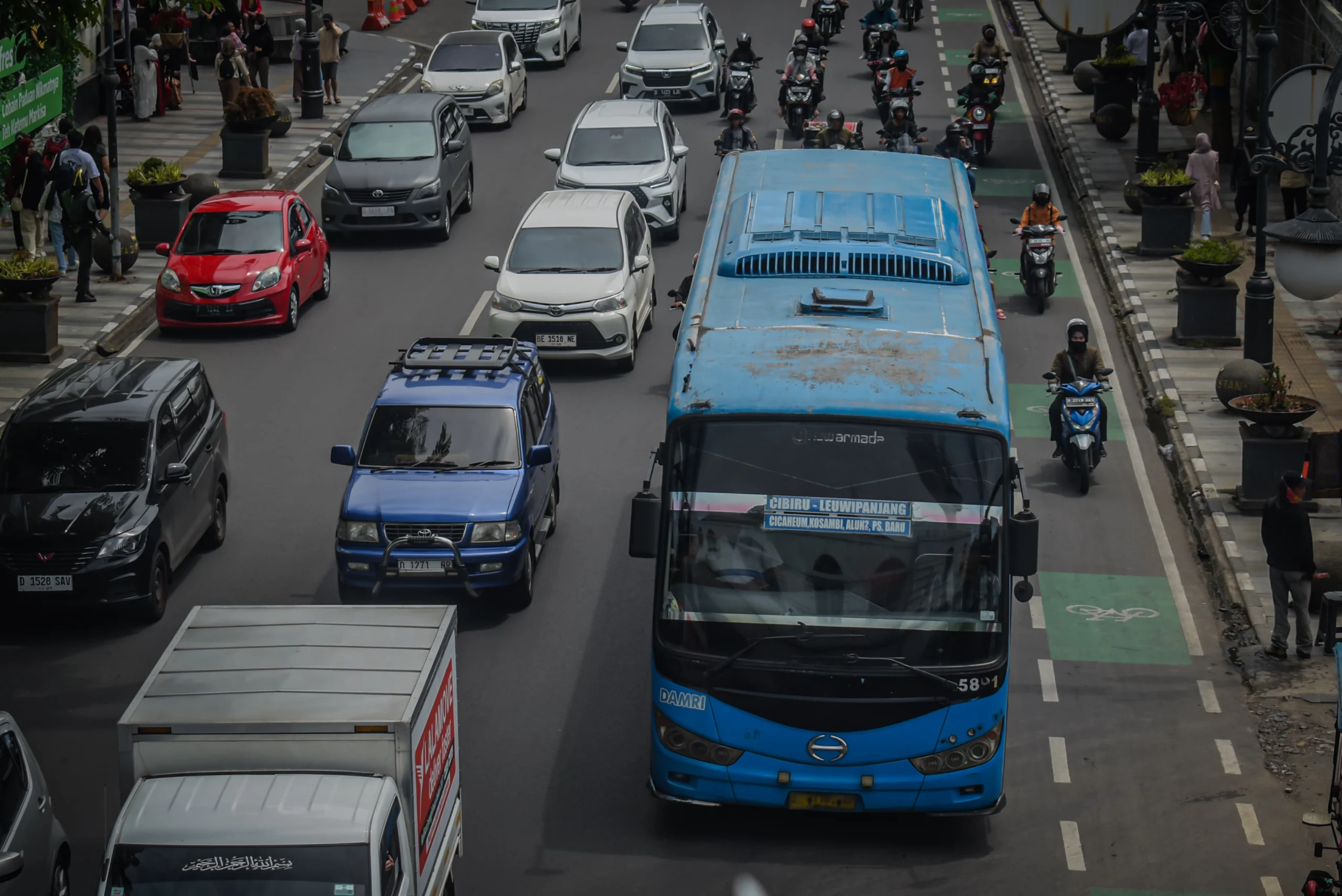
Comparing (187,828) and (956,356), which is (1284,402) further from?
(187,828)

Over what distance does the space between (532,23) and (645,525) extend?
30084 millimetres

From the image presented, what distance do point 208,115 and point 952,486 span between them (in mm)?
27684

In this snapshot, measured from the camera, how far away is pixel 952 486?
11773 millimetres

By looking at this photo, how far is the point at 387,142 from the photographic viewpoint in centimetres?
2878

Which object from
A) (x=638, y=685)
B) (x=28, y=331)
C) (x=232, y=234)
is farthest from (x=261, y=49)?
(x=638, y=685)

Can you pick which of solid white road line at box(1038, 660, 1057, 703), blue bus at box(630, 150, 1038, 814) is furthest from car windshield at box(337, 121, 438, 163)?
blue bus at box(630, 150, 1038, 814)

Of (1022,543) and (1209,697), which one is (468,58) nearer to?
(1209,697)

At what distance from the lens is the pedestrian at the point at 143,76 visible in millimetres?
35062

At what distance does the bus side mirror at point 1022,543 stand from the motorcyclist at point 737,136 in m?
20.5

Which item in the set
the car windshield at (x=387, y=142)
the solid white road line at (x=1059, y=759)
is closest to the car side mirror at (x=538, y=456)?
the solid white road line at (x=1059, y=759)

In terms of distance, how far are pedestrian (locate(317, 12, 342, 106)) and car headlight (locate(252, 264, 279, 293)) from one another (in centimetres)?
1283

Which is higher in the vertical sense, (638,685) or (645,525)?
(645,525)

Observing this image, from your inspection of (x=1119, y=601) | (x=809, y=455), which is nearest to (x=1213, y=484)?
(x=1119, y=601)

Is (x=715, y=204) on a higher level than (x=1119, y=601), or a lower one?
higher
